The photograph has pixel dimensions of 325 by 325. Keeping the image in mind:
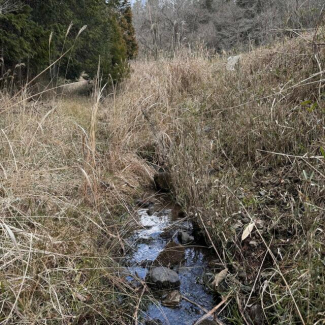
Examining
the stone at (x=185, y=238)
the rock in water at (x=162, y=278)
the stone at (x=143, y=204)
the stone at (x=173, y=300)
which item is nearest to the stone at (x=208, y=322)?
the stone at (x=173, y=300)

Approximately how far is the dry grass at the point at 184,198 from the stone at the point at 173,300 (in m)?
0.21

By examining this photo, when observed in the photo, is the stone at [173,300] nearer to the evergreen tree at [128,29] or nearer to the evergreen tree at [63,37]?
the evergreen tree at [63,37]

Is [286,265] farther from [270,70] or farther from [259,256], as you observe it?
[270,70]

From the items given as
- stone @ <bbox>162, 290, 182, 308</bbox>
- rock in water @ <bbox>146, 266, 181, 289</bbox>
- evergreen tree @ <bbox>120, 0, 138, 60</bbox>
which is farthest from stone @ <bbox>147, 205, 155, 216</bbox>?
evergreen tree @ <bbox>120, 0, 138, 60</bbox>

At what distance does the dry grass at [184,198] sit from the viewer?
5.32ft

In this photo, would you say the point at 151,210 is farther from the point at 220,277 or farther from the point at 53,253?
the point at 53,253

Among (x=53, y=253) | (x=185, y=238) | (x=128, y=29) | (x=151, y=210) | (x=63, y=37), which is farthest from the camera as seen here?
(x=128, y=29)

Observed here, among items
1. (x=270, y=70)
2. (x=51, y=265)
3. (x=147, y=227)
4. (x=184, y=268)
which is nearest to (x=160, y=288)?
(x=184, y=268)

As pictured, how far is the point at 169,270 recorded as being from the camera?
7.07ft

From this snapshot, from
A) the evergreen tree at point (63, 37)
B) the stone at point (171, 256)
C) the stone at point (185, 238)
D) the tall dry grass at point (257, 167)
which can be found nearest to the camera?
the tall dry grass at point (257, 167)

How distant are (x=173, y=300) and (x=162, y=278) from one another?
0.51 ft

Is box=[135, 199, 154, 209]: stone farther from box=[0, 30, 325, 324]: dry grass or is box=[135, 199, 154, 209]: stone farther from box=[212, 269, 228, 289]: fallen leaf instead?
box=[212, 269, 228, 289]: fallen leaf

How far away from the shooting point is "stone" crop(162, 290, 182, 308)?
194 cm

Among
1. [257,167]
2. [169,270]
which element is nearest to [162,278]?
[169,270]
